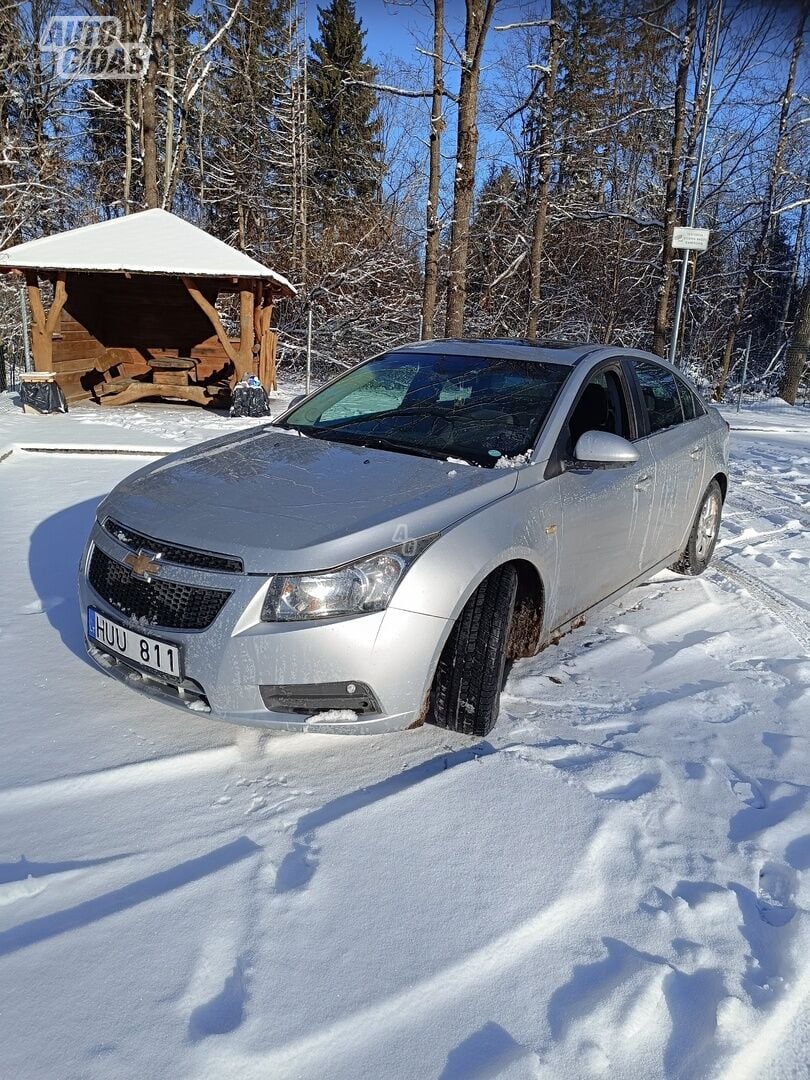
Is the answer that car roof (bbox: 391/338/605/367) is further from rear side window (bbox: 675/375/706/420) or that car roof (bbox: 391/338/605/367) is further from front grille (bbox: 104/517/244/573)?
front grille (bbox: 104/517/244/573)

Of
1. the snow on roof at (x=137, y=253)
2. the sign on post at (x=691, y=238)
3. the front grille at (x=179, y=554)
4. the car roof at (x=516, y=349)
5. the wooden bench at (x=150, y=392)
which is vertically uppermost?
the sign on post at (x=691, y=238)

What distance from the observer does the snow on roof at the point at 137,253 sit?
11773 mm

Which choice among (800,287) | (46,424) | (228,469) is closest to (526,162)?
(800,287)

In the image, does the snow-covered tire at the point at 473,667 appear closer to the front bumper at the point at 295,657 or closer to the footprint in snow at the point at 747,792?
the front bumper at the point at 295,657

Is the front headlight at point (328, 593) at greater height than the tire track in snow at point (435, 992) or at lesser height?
greater

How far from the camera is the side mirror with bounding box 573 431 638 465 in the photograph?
351 cm

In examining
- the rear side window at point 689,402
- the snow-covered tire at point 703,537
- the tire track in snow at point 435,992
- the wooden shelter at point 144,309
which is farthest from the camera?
the wooden shelter at point 144,309

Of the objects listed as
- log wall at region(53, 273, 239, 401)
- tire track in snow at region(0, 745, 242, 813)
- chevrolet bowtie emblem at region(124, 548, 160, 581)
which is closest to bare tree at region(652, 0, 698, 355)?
log wall at region(53, 273, 239, 401)

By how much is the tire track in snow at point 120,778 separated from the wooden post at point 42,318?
11.3 metres

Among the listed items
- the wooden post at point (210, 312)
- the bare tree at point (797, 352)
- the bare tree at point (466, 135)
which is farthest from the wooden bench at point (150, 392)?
the bare tree at point (797, 352)

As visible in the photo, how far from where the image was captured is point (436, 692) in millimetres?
2988

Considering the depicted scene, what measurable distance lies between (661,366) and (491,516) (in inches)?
98.3

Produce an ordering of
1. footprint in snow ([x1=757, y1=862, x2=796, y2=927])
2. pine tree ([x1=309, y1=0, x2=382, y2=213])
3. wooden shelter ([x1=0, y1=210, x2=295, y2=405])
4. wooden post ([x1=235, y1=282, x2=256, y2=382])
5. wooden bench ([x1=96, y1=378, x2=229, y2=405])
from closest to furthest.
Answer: footprint in snow ([x1=757, y1=862, x2=796, y2=927]), wooden shelter ([x1=0, y1=210, x2=295, y2=405]), wooden post ([x1=235, y1=282, x2=256, y2=382]), wooden bench ([x1=96, y1=378, x2=229, y2=405]), pine tree ([x1=309, y1=0, x2=382, y2=213])

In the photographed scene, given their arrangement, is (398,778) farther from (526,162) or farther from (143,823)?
(526,162)
